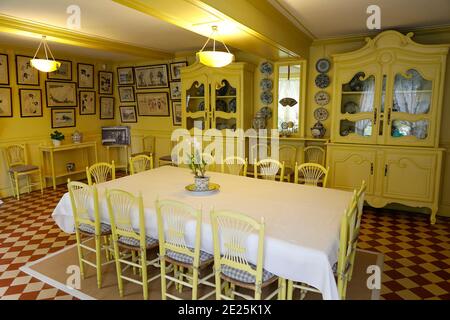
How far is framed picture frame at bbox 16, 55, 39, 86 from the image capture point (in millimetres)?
5047

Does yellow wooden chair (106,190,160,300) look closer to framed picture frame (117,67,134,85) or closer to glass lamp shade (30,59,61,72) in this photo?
glass lamp shade (30,59,61,72)

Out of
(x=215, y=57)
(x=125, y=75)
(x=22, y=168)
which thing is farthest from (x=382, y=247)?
(x=125, y=75)

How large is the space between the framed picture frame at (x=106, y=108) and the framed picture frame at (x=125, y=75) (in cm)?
46

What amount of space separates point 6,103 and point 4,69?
52cm

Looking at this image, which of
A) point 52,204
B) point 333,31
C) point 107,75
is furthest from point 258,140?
point 107,75

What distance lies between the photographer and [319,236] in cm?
193

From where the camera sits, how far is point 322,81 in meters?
4.57

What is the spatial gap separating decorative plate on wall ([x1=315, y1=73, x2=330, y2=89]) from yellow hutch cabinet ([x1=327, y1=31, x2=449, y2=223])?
1.15ft

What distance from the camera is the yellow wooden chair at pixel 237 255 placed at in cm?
187

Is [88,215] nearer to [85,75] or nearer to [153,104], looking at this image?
[153,104]

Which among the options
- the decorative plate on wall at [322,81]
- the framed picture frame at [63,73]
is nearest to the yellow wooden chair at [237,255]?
the decorative plate on wall at [322,81]

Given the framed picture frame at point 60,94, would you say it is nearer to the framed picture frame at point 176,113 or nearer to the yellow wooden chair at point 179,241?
the framed picture frame at point 176,113

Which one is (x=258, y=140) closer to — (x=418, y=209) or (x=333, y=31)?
(x=333, y=31)

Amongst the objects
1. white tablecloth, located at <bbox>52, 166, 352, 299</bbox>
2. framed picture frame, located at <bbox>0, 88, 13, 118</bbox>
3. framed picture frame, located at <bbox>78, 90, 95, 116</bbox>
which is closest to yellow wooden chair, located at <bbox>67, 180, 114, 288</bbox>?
white tablecloth, located at <bbox>52, 166, 352, 299</bbox>
